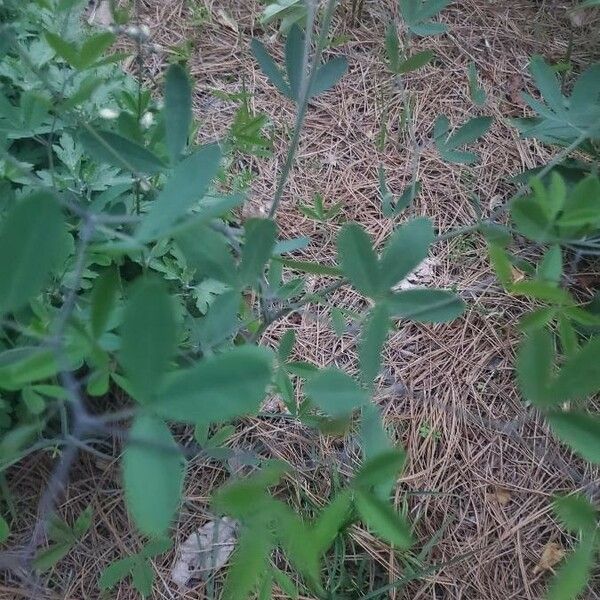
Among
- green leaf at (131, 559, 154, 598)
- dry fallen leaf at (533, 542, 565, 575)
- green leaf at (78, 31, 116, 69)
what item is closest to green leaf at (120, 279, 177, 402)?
green leaf at (78, 31, 116, 69)

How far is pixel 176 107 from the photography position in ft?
2.53

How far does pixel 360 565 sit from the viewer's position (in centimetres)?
127

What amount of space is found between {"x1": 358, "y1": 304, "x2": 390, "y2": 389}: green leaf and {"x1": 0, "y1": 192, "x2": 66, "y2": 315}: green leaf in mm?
313

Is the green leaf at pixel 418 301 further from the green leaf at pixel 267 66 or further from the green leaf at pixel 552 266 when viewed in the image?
the green leaf at pixel 267 66

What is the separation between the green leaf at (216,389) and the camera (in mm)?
462

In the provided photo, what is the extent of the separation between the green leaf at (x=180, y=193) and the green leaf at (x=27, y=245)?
7cm

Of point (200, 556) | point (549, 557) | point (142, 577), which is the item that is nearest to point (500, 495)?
point (549, 557)

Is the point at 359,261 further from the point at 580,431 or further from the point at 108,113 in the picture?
the point at 108,113

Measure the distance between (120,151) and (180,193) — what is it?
23 cm

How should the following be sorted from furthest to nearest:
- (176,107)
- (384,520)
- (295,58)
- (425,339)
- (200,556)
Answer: (425,339) < (200,556) < (295,58) < (176,107) < (384,520)

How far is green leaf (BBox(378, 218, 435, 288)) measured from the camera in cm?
72

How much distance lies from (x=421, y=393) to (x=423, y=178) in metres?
0.57

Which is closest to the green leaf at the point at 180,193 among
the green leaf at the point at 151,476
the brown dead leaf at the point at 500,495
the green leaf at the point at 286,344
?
the green leaf at the point at 151,476

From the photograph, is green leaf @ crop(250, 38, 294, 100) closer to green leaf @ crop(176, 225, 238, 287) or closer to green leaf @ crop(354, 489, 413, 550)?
green leaf @ crop(176, 225, 238, 287)
